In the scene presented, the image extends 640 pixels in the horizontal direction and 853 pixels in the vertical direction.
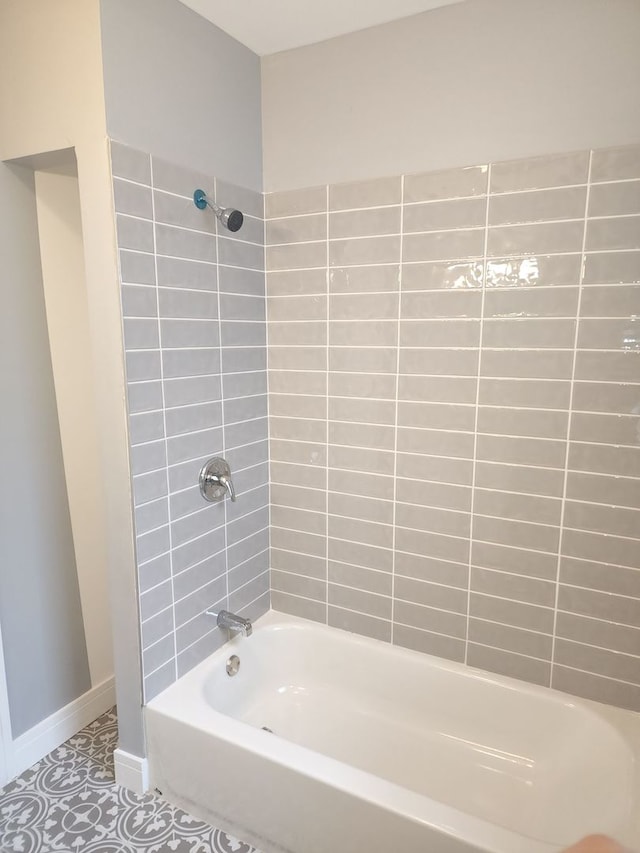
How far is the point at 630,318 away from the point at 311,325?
103cm

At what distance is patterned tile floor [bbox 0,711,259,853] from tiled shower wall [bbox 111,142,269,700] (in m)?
0.38

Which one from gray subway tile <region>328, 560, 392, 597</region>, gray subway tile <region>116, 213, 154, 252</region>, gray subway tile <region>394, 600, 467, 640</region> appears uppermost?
gray subway tile <region>116, 213, 154, 252</region>

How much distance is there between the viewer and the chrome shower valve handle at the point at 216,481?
6.00ft

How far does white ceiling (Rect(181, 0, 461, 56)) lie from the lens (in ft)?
5.30

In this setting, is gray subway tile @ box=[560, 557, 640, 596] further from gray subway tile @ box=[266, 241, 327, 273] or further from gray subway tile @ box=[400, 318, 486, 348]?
gray subway tile @ box=[266, 241, 327, 273]

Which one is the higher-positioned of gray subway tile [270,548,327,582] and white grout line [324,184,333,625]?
white grout line [324,184,333,625]

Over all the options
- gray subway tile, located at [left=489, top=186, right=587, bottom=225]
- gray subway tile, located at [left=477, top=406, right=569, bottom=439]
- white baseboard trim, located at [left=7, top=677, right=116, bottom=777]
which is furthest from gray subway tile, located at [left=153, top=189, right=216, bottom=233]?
white baseboard trim, located at [left=7, top=677, right=116, bottom=777]

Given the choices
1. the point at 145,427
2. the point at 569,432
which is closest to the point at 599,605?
the point at 569,432

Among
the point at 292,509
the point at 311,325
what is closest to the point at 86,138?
the point at 311,325

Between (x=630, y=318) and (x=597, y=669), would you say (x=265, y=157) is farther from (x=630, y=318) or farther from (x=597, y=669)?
(x=597, y=669)

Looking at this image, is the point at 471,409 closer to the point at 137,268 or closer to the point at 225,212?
the point at 225,212

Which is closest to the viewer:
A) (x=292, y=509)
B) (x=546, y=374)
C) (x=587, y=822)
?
(x=587, y=822)

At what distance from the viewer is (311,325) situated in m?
2.00

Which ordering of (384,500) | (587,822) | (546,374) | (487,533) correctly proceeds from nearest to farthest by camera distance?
(587,822) < (546,374) < (487,533) < (384,500)
